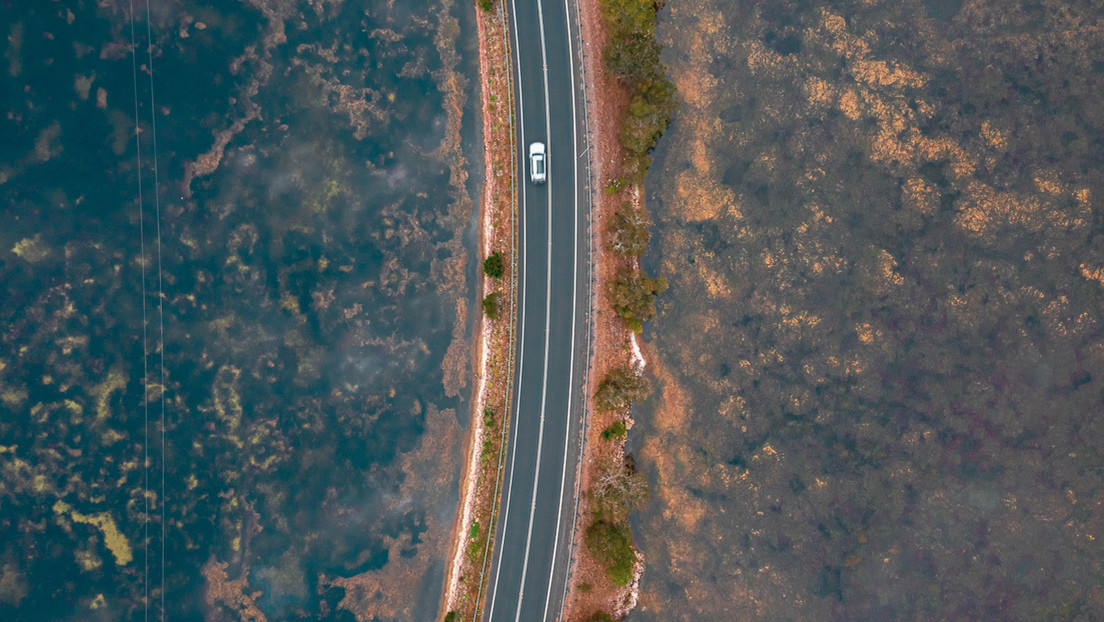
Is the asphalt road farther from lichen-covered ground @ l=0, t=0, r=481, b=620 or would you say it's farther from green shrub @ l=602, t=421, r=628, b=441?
lichen-covered ground @ l=0, t=0, r=481, b=620

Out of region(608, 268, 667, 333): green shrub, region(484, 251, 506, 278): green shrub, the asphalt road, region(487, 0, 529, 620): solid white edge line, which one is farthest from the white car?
region(608, 268, 667, 333): green shrub

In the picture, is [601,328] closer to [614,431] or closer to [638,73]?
[614,431]

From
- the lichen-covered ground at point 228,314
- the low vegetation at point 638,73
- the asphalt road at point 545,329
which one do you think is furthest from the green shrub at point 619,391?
the low vegetation at point 638,73

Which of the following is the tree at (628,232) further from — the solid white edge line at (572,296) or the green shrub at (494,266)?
the green shrub at (494,266)

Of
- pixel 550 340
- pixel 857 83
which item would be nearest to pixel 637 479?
pixel 550 340

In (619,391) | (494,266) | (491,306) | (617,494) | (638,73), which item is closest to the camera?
(617,494)

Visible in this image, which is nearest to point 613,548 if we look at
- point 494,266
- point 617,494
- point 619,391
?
point 617,494
